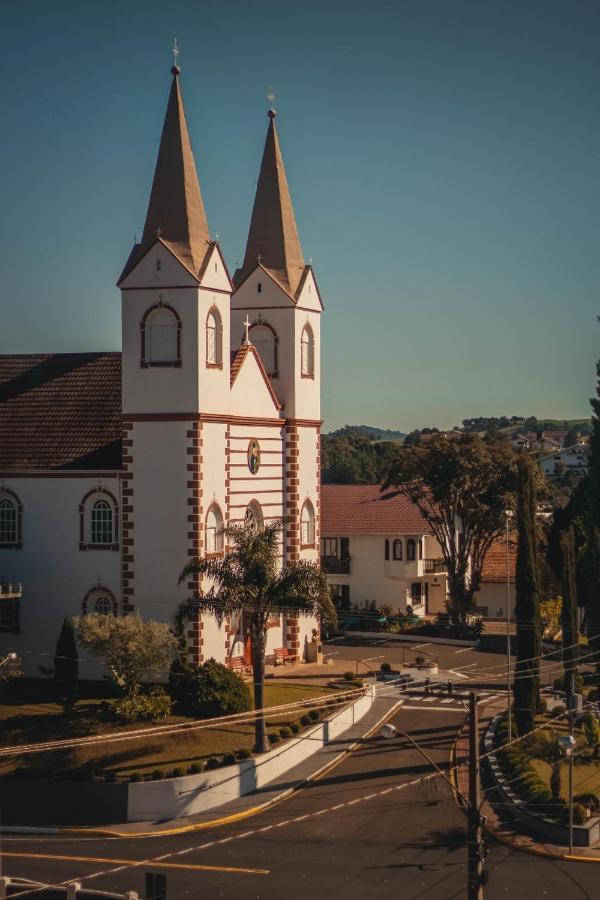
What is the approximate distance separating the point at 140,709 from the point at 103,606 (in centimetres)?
749

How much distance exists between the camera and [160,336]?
5453 cm

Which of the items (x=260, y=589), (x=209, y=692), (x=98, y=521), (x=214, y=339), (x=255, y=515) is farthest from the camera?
(x=255, y=515)

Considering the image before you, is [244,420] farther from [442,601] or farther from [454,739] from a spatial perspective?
[442,601]

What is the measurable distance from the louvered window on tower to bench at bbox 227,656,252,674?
42.0 ft

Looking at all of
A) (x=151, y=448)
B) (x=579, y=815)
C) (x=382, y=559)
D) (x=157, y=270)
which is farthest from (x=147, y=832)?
(x=382, y=559)

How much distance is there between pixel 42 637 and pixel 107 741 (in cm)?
1075

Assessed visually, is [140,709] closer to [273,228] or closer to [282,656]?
[282,656]

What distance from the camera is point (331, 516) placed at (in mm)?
83375

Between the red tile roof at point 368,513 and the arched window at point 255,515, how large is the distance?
71.2 ft

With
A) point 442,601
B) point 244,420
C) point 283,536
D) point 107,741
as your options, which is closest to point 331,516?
point 442,601

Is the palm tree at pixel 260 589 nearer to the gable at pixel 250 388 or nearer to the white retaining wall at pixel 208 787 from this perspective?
the white retaining wall at pixel 208 787

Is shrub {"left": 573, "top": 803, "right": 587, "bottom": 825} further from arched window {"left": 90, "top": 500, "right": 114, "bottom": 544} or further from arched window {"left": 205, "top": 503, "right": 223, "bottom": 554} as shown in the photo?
arched window {"left": 90, "top": 500, "right": 114, "bottom": 544}

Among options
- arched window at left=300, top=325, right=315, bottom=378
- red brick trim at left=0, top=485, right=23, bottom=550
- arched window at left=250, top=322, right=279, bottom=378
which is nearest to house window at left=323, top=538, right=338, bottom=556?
arched window at left=300, top=325, right=315, bottom=378

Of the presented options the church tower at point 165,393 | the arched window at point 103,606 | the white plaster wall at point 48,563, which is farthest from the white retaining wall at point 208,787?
the white plaster wall at point 48,563
